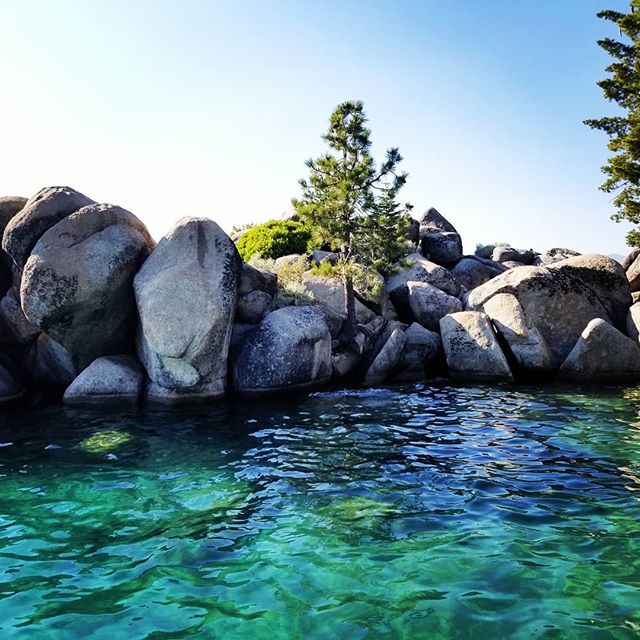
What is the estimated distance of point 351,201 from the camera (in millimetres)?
19734

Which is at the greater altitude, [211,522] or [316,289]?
[316,289]

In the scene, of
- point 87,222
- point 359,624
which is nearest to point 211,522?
point 359,624

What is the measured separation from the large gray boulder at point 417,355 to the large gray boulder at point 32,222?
11.2m

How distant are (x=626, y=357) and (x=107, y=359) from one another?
52.2 feet

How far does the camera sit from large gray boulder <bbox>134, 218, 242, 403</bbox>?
48.4ft

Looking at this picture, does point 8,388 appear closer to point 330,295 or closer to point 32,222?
point 32,222

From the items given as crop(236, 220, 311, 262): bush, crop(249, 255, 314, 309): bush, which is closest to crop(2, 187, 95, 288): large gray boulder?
crop(249, 255, 314, 309): bush

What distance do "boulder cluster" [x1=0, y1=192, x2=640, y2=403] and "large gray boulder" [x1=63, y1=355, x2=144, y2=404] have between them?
0.04 metres

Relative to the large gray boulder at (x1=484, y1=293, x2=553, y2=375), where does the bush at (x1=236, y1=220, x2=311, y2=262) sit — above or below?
above

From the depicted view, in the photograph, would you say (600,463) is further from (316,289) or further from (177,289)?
(316,289)

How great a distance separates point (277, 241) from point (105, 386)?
1232cm

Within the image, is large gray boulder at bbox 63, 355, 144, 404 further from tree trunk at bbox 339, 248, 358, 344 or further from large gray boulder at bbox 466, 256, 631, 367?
large gray boulder at bbox 466, 256, 631, 367

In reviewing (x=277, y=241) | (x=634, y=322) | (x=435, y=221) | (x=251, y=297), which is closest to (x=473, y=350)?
(x=634, y=322)

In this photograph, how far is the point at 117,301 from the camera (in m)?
15.5
